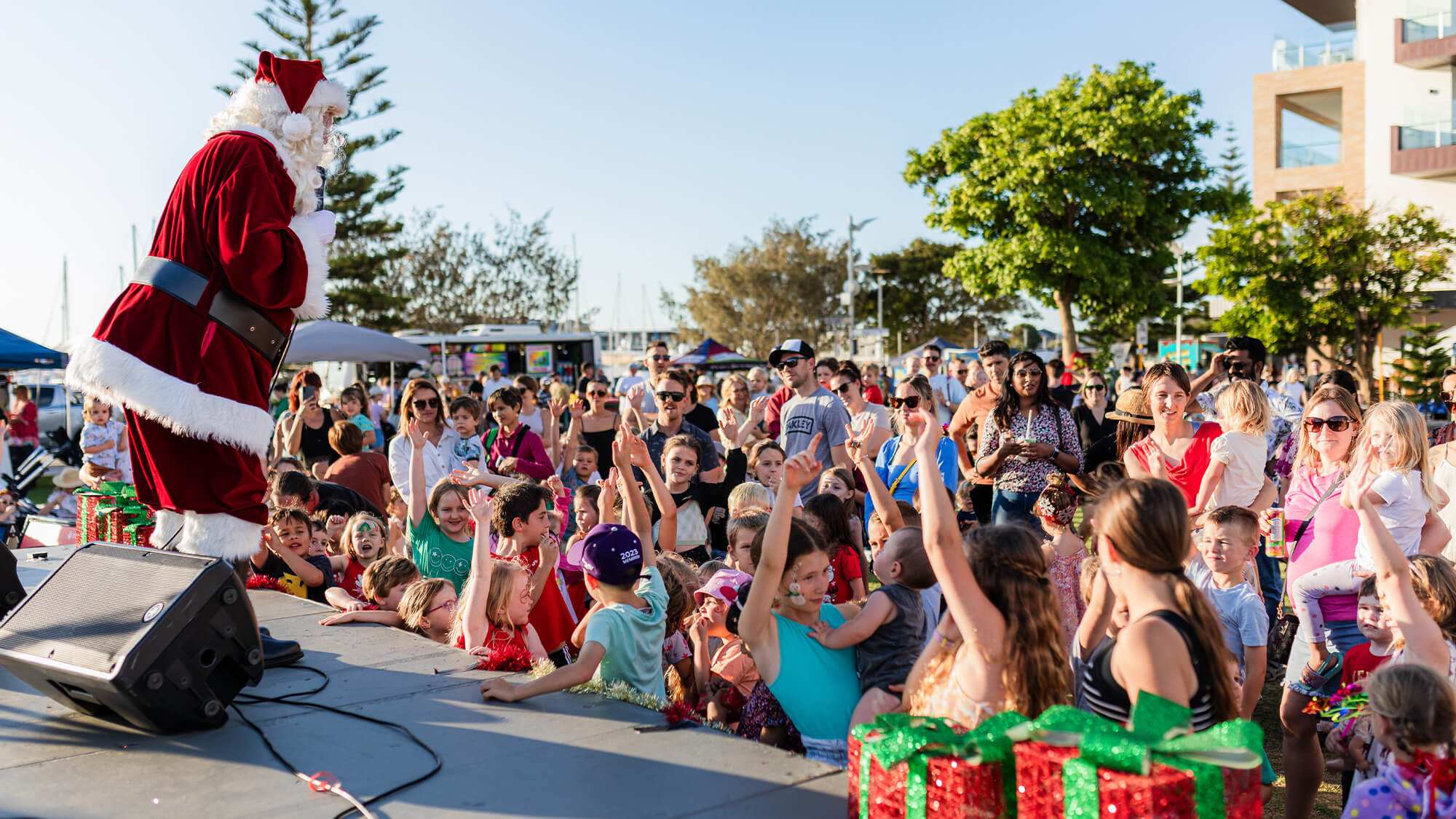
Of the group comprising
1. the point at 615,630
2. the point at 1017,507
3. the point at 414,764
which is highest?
the point at 1017,507

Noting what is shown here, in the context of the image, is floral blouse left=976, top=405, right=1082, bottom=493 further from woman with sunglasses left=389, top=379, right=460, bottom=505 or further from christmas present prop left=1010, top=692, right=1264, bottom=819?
christmas present prop left=1010, top=692, right=1264, bottom=819

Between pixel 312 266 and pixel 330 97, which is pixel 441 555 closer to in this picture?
pixel 312 266

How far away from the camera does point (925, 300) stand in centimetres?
4647

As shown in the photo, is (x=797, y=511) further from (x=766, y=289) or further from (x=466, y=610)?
(x=766, y=289)

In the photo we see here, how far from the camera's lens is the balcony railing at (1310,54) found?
33.0 meters

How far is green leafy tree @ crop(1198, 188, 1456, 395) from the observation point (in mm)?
22641

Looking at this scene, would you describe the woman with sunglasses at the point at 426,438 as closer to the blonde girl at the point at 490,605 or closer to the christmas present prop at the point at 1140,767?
the blonde girl at the point at 490,605

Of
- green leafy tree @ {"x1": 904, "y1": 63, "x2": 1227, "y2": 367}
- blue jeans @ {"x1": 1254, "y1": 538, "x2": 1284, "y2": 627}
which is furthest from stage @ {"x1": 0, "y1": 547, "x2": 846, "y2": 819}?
green leafy tree @ {"x1": 904, "y1": 63, "x2": 1227, "y2": 367}

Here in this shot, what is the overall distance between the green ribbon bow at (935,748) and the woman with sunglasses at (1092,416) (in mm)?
4703

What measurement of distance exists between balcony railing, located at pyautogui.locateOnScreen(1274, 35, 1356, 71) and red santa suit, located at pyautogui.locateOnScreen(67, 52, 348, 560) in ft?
121

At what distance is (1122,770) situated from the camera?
203 cm

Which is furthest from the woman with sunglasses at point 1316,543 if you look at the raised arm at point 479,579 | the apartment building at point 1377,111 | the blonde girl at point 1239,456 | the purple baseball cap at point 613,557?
the apartment building at point 1377,111

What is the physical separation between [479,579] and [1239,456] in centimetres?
336

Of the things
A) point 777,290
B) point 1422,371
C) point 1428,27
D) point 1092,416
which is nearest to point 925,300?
point 777,290
